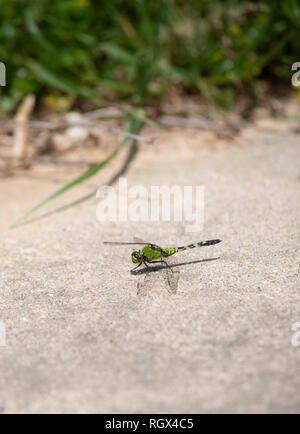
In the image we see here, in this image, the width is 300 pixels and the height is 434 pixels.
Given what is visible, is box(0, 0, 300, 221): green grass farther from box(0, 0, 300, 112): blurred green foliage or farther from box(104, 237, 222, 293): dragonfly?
box(104, 237, 222, 293): dragonfly

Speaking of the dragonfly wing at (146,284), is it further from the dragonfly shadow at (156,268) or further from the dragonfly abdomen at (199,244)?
the dragonfly abdomen at (199,244)

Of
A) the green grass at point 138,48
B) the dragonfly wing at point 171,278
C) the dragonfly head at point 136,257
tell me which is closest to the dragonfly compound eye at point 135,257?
the dragonfly head at point 136,257

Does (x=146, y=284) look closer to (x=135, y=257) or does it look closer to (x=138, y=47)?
(x=135, y=257)

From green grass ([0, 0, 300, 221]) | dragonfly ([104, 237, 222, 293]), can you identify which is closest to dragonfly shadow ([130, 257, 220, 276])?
dragonfly ([104, 237, 222, 293])

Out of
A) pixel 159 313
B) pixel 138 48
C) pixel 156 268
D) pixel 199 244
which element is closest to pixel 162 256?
pixel 156 268

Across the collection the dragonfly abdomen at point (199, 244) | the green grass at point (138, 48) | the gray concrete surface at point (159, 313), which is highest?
the green grass at point (138, 48)
